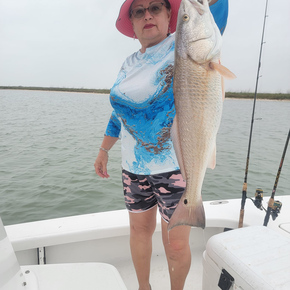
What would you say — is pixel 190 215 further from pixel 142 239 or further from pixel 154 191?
pixel 142 239

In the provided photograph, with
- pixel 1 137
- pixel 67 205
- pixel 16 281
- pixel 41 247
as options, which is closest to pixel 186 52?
pixel 16 281

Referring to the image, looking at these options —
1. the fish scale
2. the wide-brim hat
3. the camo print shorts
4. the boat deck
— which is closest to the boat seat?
the camo print shorts

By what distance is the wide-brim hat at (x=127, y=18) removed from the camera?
5.83 ft

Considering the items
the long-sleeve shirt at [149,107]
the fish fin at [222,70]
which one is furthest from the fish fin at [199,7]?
the long-sleeve shirt at [149,107]

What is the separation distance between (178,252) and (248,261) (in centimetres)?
51

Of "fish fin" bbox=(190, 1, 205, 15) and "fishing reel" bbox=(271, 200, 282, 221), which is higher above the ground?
"fish fin" bbox=(190, 1, 205, 15)

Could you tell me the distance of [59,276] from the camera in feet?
5.55

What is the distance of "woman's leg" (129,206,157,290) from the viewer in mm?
2064

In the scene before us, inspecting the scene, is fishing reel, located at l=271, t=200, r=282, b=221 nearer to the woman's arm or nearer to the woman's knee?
the woman's knee

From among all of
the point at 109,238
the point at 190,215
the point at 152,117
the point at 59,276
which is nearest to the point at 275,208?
the point at 190,215

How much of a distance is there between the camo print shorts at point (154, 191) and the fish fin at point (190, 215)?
1.08 ft

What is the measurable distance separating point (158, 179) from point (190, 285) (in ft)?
5.09

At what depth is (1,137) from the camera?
39.4ft

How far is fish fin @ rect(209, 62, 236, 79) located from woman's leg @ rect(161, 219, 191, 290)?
3.73ft
